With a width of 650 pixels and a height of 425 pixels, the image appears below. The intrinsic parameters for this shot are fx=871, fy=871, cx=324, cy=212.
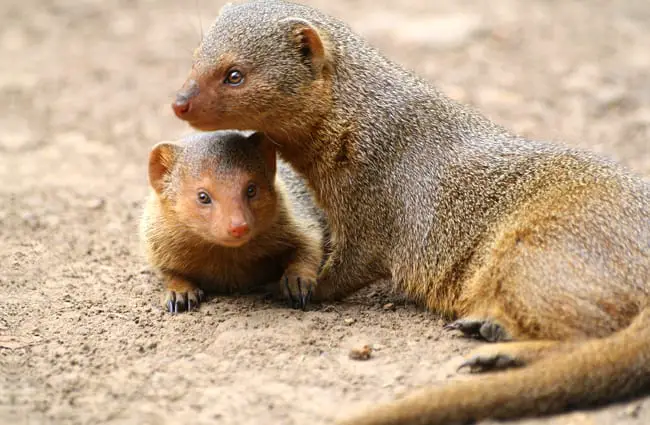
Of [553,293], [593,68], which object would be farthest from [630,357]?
[593,68]

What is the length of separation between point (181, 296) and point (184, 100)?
1.16 m

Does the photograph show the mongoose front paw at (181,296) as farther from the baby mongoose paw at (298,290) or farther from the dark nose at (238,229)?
the dark nose at (238,229)

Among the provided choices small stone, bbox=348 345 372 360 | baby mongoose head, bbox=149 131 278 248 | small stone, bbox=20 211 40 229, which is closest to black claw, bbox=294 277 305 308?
baby mongoose head, bbox=149 131 278 248

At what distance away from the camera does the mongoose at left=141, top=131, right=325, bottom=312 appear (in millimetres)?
4605

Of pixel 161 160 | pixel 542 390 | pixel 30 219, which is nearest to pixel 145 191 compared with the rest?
pixel 30 219

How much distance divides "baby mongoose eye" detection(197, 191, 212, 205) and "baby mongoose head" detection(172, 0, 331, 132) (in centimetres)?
38

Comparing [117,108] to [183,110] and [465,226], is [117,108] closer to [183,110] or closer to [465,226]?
[183,110]

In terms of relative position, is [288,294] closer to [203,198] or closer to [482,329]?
[203,198]

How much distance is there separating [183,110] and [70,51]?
207 inches

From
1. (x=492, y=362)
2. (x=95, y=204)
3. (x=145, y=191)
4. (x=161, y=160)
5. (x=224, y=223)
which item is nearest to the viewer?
(x=492, y=362)

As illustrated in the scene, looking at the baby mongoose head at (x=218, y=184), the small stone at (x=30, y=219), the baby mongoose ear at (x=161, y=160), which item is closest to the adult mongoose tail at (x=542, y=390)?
the baby mongoose head at (x=218, y=184)

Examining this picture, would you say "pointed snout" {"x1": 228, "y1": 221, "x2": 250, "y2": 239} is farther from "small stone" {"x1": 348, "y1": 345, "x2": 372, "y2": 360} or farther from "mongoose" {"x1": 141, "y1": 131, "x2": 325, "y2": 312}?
"small stone" {"x1": 348, "y1": 345, "x2": 372, "y2": 360}

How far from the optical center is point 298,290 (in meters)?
4.84

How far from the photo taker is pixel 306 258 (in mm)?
5102
